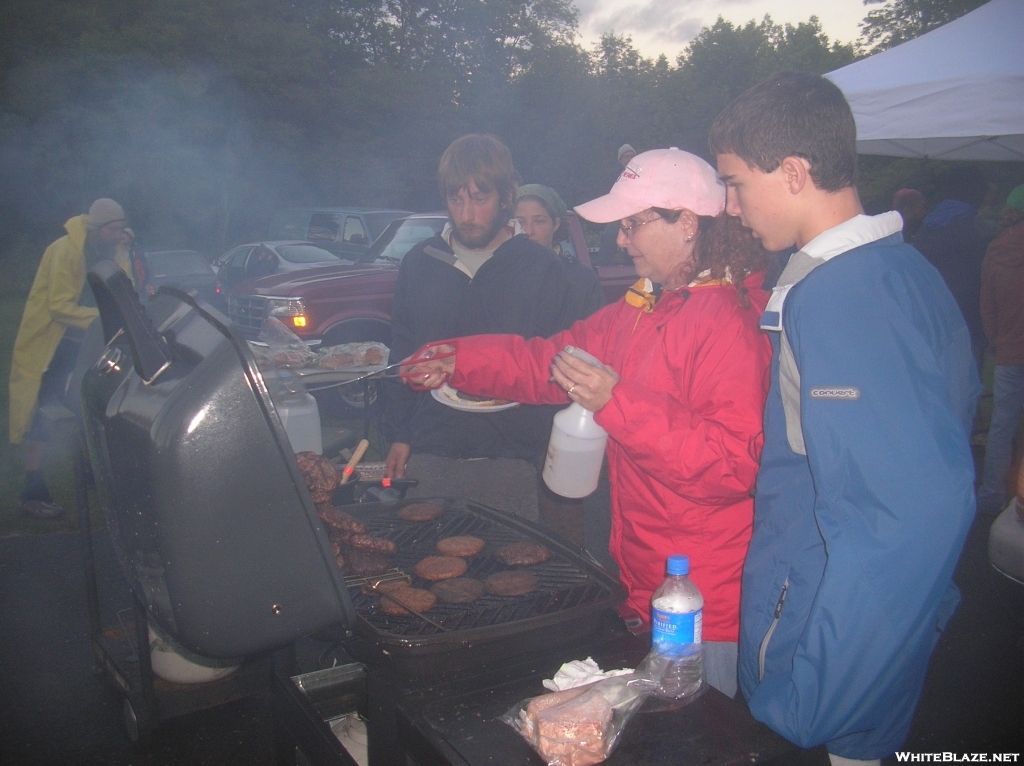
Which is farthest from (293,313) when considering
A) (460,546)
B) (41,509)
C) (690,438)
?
(690,438)

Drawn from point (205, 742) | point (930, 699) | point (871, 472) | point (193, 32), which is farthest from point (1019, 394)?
point (193, 32)

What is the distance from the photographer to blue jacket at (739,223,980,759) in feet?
4.01

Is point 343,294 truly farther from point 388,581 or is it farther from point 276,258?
point 388,581

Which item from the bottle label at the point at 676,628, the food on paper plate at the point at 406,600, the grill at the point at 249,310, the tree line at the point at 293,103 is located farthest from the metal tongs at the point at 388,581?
the tree line at the point at 293,103

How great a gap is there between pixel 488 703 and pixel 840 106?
1.45 meters

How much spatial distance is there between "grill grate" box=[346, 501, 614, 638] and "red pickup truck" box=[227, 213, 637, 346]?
5.50 m

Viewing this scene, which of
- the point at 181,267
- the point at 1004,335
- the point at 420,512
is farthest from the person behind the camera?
the point at 181,267

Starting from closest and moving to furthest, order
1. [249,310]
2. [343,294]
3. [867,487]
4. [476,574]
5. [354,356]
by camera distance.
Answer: [867,487] → [476,574] → [354,356] → [343,294] → [249,310]

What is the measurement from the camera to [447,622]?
1867 millimetres

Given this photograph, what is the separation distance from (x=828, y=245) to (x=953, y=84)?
15.6 ft

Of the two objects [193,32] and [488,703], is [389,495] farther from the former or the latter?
[193,32]

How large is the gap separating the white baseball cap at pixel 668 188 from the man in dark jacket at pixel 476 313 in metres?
1.15

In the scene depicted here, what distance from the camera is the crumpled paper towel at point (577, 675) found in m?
1.58

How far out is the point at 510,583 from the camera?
2055 mm
